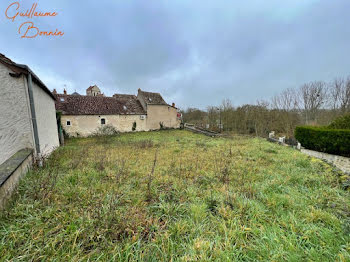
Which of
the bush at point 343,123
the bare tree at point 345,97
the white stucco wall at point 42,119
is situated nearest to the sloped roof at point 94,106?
the white stucco wall at point 42,119

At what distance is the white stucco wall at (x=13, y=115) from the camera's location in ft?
13.1

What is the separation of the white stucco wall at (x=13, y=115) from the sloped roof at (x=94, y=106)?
44.5ft

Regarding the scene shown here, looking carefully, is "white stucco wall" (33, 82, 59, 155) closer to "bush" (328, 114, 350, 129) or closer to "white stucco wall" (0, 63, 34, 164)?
"white stucco wall" (0, 63, 34, 164)

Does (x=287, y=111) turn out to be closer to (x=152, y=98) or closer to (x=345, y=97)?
(x=345, y=97)

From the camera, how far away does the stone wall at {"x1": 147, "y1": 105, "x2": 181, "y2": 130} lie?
21.1 m

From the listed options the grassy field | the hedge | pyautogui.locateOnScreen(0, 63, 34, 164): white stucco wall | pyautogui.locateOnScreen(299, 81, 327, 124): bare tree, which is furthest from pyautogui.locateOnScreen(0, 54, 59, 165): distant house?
pyautogui.locateOnScreen(299, 81, 327, 124): bare tree

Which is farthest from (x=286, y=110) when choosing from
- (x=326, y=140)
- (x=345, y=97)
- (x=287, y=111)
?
(x=326, y=140)

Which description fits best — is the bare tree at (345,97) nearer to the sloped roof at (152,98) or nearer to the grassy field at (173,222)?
the grassy field at (173,222)

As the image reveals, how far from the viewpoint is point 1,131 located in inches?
156

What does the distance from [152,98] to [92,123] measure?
920cm

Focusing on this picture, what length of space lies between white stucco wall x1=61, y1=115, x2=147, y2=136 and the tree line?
40.4ft

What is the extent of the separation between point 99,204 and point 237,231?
7.39 feet

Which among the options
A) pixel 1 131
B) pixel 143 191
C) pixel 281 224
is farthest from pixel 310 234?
pixel 1 131

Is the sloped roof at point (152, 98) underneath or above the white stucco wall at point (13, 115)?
above
